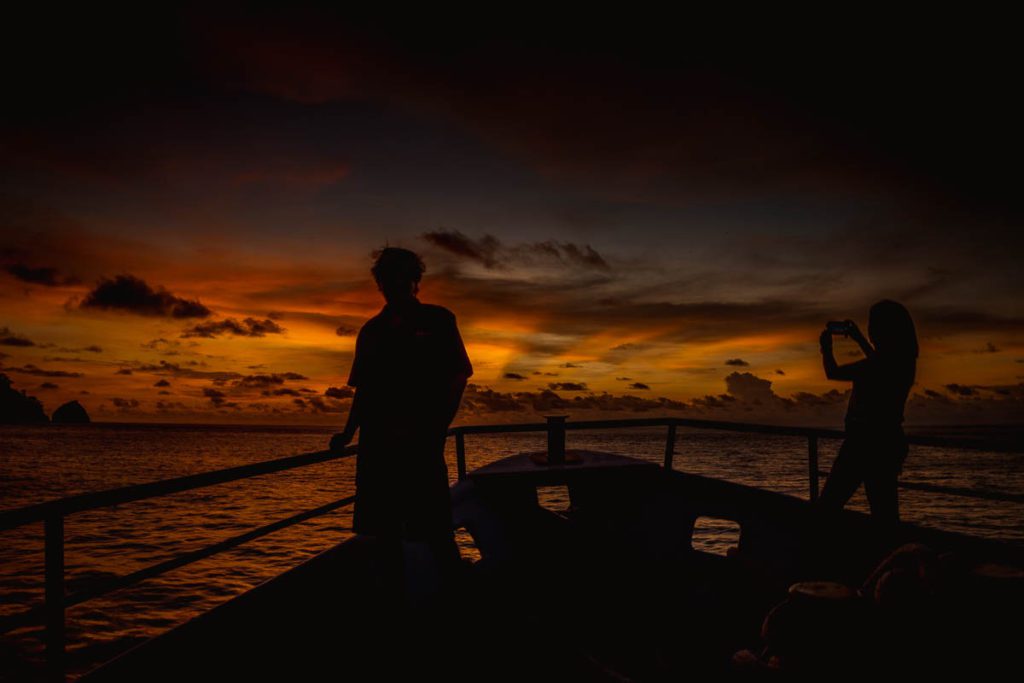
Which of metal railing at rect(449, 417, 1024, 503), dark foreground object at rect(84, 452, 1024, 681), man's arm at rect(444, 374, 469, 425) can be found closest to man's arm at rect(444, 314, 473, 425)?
man's arm at rect(444, 374, 469, 425)

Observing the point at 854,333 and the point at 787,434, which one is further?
the point at 787,434

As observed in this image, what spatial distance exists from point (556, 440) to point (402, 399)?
3.07 meters

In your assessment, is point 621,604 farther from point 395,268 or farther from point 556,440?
point 395,268

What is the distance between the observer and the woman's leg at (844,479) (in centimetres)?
388

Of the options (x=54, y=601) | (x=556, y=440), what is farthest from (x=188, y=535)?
(x=54, y=601)

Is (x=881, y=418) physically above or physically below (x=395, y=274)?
below

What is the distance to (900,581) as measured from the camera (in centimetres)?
223

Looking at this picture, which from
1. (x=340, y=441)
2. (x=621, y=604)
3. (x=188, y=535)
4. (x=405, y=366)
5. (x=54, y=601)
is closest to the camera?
(x=54, y=601)

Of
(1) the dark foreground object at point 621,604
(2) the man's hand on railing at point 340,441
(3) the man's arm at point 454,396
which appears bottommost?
(1) the dark foreground object at point 621,604

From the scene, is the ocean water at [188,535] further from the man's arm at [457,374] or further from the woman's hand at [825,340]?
the woman's hand at [825,340]

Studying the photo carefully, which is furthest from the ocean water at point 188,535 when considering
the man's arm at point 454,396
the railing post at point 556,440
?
the railing post at point 556,440

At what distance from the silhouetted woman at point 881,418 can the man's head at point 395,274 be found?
120 inches

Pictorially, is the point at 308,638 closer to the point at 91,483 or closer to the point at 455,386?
the point at 455,386

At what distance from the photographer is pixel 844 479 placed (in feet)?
12.8
